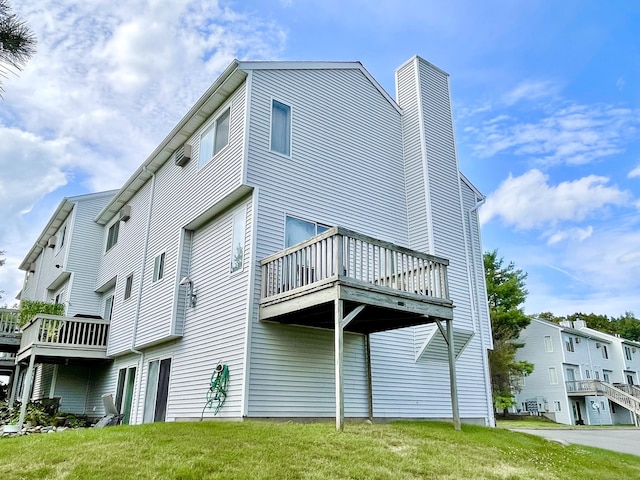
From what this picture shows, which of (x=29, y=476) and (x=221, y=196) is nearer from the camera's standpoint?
(x=29, y=476)

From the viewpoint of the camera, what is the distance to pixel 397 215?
13.8 meters

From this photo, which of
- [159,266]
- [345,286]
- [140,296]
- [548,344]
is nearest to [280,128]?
[345,286]

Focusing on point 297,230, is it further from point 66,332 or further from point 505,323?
point 505,323

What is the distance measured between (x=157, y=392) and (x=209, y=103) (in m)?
7.79

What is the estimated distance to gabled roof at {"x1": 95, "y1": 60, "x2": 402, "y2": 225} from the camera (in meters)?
11.8

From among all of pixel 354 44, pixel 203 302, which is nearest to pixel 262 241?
pixel 203 302

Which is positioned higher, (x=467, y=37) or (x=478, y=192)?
(x=467, y=37)

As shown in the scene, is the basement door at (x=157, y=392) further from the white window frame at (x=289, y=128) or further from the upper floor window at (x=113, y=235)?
the upper floor window at (x=113, y=235)

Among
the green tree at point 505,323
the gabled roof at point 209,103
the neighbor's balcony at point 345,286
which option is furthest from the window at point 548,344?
the neighbor's balcony at point 345,286

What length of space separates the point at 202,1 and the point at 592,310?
69.4m

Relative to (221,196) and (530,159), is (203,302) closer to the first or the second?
(221,196)

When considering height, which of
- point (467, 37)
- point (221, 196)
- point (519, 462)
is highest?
point (467, 37)

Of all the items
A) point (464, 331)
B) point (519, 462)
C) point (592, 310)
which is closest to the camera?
point (519, 462)

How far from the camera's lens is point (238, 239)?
11.2 metres
